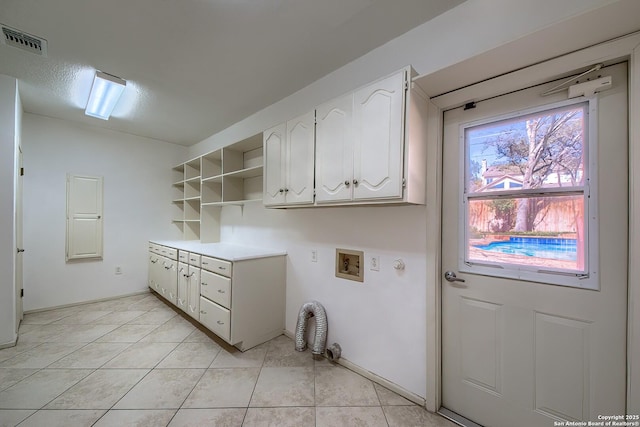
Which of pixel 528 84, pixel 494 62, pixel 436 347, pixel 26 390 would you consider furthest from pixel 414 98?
pixel 26 390

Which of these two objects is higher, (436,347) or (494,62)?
(494,62)

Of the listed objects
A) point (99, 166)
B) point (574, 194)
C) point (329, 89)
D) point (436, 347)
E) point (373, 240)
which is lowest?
point (436, 347)

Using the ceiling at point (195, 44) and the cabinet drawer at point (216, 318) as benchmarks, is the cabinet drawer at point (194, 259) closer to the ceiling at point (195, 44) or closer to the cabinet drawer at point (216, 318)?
the cabinet drawer at point (216, 318)

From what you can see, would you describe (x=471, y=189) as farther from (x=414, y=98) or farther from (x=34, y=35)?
(x=34, y=35)

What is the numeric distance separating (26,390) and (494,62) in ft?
12.2

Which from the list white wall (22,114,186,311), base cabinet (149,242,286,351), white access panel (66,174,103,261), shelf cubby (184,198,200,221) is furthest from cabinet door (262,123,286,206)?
white access panel (66,174,103,261)

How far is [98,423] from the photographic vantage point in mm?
1513

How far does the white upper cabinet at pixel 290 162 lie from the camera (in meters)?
2.04

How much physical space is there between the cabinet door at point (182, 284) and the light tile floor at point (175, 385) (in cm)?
36

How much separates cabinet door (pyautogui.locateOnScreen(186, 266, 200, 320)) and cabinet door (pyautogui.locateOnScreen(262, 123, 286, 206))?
3.96 ft

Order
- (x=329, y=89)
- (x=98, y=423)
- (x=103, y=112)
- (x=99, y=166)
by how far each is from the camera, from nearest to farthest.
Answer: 1. (x=98, y=423)
2. (x=329, y=89)
3. (x=103, y=112)
4. (x=99, y=166)

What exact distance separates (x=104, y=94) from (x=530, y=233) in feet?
12.9

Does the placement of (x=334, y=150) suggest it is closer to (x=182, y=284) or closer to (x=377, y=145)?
(x=377, y=145)

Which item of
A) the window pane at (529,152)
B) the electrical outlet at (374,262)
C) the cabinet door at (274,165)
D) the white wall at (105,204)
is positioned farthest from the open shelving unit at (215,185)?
the window pane at (529,152)
